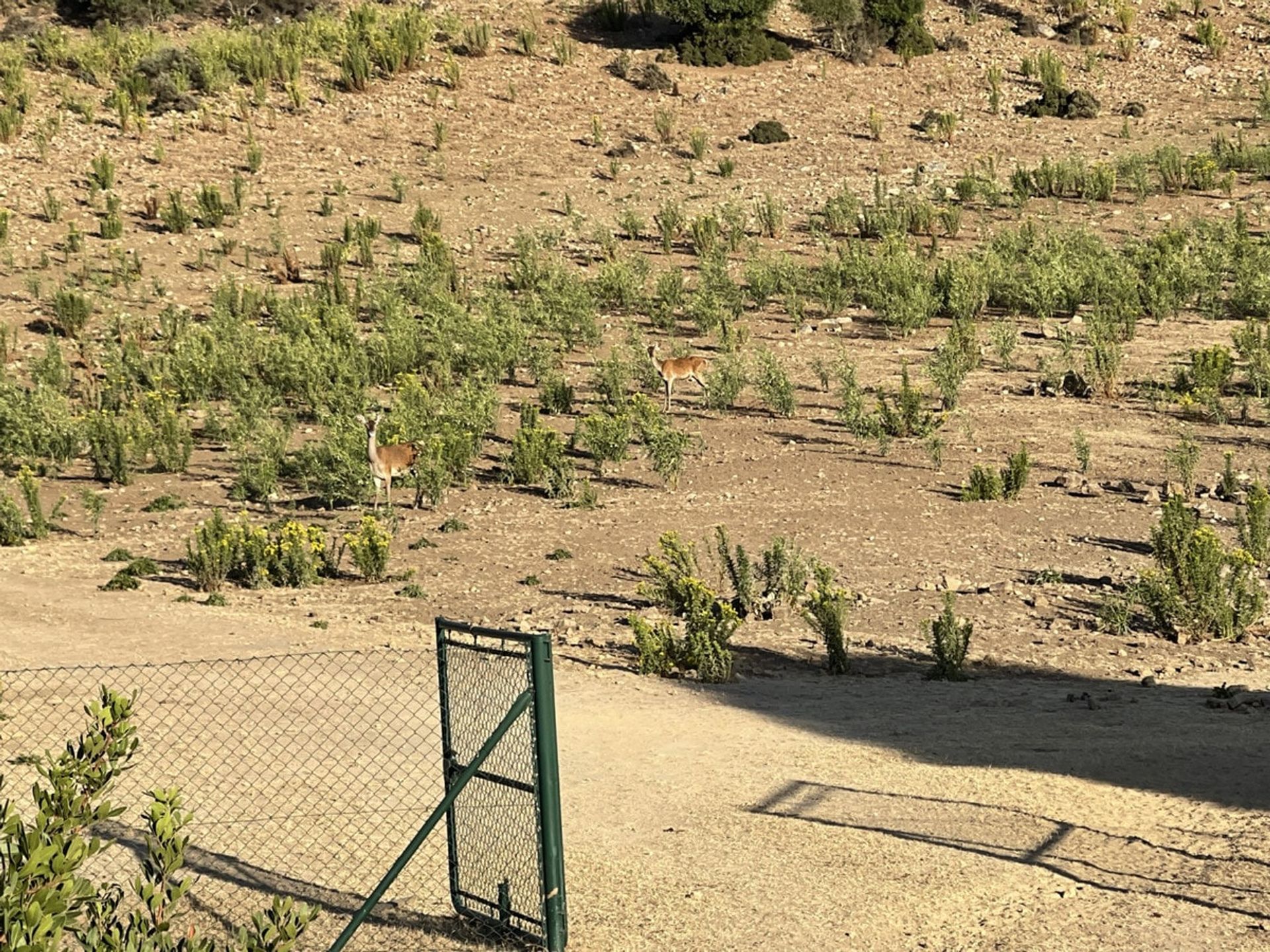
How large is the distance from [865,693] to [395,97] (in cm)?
2573

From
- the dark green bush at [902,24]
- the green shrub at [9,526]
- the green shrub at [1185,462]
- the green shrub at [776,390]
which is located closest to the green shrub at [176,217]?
the green shrub at [776,390]

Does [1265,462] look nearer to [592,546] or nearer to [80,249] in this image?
[592,546]

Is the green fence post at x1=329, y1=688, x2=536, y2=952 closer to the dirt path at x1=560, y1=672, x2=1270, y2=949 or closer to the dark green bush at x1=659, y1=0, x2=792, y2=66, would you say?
the dirt path at x1=560, y1=672, x2=1270, y2=949

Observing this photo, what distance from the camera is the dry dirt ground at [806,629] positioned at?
343 inches

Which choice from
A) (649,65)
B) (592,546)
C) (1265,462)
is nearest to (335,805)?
(592,546)

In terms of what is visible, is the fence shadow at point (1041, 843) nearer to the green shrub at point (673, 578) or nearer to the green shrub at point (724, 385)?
the green shrub at point (673, 578)

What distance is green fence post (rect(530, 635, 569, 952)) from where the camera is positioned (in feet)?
24.6

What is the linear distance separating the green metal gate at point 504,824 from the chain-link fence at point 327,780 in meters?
0.02

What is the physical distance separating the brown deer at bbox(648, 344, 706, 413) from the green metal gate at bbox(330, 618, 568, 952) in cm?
1309

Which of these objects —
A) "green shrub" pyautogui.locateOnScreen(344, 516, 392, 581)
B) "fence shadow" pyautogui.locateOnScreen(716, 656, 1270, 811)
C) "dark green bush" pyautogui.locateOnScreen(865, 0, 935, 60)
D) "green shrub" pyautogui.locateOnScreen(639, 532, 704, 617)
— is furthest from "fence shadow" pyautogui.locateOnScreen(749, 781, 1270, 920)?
"dark green bush" pyautogui.locateOnScreen(865, 0, 935, 60)

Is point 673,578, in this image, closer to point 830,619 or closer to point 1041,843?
point 830,619

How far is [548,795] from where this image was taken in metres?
7.65

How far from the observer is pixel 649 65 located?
37.4 metres

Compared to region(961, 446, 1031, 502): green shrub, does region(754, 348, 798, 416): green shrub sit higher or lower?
higher
